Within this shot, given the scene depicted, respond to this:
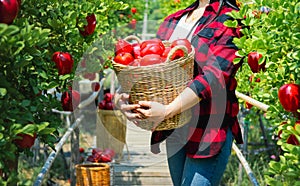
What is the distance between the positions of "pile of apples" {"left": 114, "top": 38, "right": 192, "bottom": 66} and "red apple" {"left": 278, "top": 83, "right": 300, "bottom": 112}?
0.47 metres

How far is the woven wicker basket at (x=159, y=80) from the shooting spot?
6.19 feet

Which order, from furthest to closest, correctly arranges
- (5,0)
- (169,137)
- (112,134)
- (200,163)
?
(112,134) < (169,137) < (200,163) < (5,0)

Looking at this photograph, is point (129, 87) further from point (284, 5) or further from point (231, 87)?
point (284, 5)

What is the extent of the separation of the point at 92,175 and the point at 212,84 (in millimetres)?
2139

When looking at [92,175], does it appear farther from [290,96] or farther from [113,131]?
[290,96]

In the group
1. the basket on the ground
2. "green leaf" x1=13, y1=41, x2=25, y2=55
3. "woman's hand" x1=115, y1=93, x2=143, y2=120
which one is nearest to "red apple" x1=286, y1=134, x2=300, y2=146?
"woman's hand" x1=115, y1=93, x2=143, y2=120

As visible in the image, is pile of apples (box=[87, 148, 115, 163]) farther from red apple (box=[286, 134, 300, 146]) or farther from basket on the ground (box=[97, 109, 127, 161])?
red apple (box=[286, 134, 300, 146])

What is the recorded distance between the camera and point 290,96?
4.97 feet

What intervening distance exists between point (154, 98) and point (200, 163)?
1.10 ft

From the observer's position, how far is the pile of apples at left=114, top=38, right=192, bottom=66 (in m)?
1.91

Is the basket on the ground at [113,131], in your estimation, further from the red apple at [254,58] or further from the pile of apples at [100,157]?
the red apple at [254,58]

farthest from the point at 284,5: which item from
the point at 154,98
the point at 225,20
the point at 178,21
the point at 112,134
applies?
the point at 112,134

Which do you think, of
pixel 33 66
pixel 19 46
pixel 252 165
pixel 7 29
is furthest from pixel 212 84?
pixel 252 165

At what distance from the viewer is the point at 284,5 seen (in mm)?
1566
